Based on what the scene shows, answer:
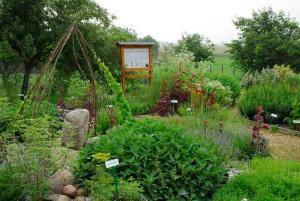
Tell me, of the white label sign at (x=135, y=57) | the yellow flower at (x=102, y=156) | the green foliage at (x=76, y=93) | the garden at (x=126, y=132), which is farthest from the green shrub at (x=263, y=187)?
the white label sign at (x=135, y=57)

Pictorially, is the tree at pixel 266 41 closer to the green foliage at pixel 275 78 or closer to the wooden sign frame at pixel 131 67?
the green foliage at pixel 275 78

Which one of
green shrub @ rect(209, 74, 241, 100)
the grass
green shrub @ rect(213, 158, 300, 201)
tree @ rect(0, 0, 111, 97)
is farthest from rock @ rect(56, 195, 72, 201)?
the grass

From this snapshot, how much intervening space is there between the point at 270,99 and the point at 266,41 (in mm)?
8903

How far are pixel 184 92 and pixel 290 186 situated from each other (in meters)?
6.79

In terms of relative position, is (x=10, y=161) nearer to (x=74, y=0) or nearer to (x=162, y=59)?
(x=74, y=0)

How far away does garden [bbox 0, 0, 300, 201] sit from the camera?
429 cm

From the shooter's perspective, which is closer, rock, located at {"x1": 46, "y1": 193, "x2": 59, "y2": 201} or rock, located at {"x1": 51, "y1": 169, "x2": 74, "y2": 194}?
rock, located at {"x1": 46, "y1": 193, "x2": 59, "y2": 201}

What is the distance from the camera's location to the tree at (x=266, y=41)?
18000mm

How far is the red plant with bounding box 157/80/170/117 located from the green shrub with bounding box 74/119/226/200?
18.2 ft

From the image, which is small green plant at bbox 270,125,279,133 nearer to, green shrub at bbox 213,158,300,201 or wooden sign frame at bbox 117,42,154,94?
green shrub at bbox 213,158,300,201

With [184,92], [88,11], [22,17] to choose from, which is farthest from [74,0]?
[184,92]

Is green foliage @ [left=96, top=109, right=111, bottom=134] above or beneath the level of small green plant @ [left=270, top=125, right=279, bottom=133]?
above

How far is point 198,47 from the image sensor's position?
22797mm

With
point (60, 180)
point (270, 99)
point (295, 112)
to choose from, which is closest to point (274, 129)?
point (295, 112)
